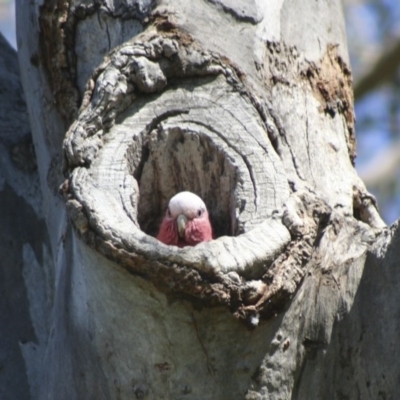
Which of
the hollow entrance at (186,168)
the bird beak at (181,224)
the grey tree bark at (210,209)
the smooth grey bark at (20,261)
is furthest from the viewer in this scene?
the bird beak at (181,224)

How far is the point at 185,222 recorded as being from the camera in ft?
9.31

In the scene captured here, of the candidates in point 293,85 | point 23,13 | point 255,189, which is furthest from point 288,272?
point 23,13

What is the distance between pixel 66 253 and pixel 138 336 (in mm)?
367

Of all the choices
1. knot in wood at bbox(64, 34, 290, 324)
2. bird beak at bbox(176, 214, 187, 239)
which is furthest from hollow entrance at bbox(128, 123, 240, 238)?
bird beak at bbox(176, 214, 187, 239)

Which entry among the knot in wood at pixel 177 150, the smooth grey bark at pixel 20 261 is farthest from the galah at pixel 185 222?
the smooth grey bark at pixel 20 261

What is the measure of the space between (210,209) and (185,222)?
0.47 meters

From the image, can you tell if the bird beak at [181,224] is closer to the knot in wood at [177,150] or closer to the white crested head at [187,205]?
the white crested head at [187,205]

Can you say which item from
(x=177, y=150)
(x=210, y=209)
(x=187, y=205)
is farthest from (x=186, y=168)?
(x=187, y=205)

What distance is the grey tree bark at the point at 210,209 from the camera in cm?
182

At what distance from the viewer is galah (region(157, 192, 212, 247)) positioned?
8.15 ft

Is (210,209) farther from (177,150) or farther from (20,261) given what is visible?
(20,261)

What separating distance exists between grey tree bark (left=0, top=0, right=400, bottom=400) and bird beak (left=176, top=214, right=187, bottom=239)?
0.19m

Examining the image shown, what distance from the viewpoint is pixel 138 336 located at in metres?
1.83

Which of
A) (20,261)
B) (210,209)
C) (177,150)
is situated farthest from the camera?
(20,261)
